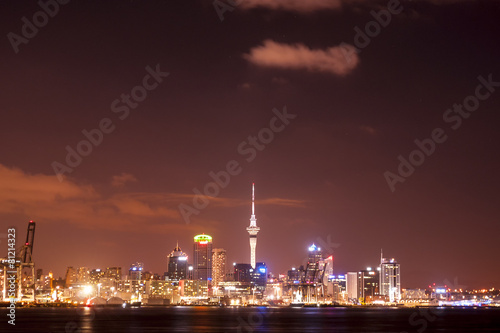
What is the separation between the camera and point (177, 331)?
105938 mm

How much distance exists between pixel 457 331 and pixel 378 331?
14.6 meters

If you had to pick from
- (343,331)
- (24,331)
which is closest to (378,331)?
(343,331)

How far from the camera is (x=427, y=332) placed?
107375 millimetres

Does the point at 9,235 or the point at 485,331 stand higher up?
the point at 9,235

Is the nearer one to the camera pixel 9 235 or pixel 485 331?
pixel 485 331

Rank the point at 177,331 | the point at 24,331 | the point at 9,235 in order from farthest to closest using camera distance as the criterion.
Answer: the point at 9,235 < the point at 177,331 < the point at 24,331

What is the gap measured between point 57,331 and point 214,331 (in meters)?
22.5

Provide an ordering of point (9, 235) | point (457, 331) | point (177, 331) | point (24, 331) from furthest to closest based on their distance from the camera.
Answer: point (9, 235), point (457, 331), point (177, 331), point (24, 331)

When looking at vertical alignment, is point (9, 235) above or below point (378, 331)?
above

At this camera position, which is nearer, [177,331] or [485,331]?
[177,331]

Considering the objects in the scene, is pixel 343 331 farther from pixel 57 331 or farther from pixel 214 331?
pixel 57 331

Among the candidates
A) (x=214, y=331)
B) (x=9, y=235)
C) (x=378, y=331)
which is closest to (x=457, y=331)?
(x=378, y=331)

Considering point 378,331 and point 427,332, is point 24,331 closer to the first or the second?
point 378,331

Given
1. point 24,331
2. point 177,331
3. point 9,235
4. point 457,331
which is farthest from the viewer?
point 9,235
